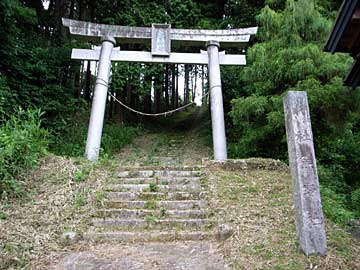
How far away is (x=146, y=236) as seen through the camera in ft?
12.8

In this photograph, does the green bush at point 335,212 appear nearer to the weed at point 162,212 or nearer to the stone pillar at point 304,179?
the stone pillar at point 304,179

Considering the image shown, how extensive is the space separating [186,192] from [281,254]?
207 centimetres

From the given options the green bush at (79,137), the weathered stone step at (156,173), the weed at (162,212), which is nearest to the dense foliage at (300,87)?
the weathered stone step at (156,173)

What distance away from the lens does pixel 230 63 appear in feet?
25.9

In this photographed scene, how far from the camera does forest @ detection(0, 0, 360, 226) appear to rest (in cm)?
541

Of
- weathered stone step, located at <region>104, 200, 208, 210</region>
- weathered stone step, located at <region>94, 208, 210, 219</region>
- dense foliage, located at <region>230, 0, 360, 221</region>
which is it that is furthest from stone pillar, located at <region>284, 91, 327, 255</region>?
dense foliage, located at <region>230, 0, 360, 221</region>

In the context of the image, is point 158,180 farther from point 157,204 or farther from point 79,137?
point 79,137

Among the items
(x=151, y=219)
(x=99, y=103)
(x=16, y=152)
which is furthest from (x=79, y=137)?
(x=151, y=219)

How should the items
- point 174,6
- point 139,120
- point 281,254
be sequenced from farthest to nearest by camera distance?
point 139,120, point 174,6, point 281,254

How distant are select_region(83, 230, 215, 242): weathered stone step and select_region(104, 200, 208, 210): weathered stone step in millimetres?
661

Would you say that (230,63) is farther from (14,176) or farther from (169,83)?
(169,83)

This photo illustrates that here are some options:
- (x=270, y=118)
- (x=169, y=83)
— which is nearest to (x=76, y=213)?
(x=270, y=118)

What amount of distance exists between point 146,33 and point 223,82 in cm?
382

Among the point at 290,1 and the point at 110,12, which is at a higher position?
the point at 110,12
